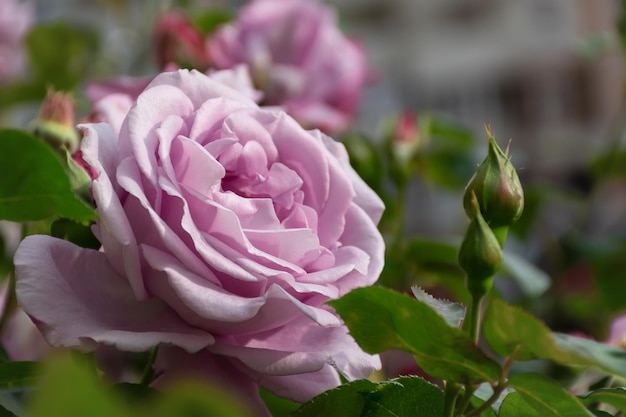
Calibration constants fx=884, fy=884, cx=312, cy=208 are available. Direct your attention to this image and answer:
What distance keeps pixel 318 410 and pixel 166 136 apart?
9 cm

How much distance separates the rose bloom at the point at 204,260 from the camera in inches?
9.7

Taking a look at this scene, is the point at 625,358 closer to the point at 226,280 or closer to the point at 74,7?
the point at 226,280

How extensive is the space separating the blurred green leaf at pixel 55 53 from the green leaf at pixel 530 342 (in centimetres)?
61

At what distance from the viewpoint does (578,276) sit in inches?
30.2

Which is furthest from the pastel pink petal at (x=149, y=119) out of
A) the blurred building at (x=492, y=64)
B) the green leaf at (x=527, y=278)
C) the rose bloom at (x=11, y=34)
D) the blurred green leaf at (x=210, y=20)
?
the blurred building at (x=492, y=64)

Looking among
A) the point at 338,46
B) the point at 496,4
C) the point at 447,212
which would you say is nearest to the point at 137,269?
the point at 338,46

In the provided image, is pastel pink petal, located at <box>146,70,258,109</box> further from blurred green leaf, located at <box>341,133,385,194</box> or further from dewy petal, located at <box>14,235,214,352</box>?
blurred green leaf, located at <box>341,133,385,194</box>

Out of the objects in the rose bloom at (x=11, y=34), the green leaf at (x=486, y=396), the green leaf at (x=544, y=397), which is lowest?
the rose bloom at (x=11, y=34)

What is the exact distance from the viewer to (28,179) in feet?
0.88

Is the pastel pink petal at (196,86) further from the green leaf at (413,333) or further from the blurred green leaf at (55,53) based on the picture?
the blurred green leaf at (55,53)

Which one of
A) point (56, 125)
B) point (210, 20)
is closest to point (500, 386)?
point (56, 125)

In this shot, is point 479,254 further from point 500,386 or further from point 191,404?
point 191,404

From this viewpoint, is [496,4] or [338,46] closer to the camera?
[338,46]

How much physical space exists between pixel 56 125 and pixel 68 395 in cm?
27
